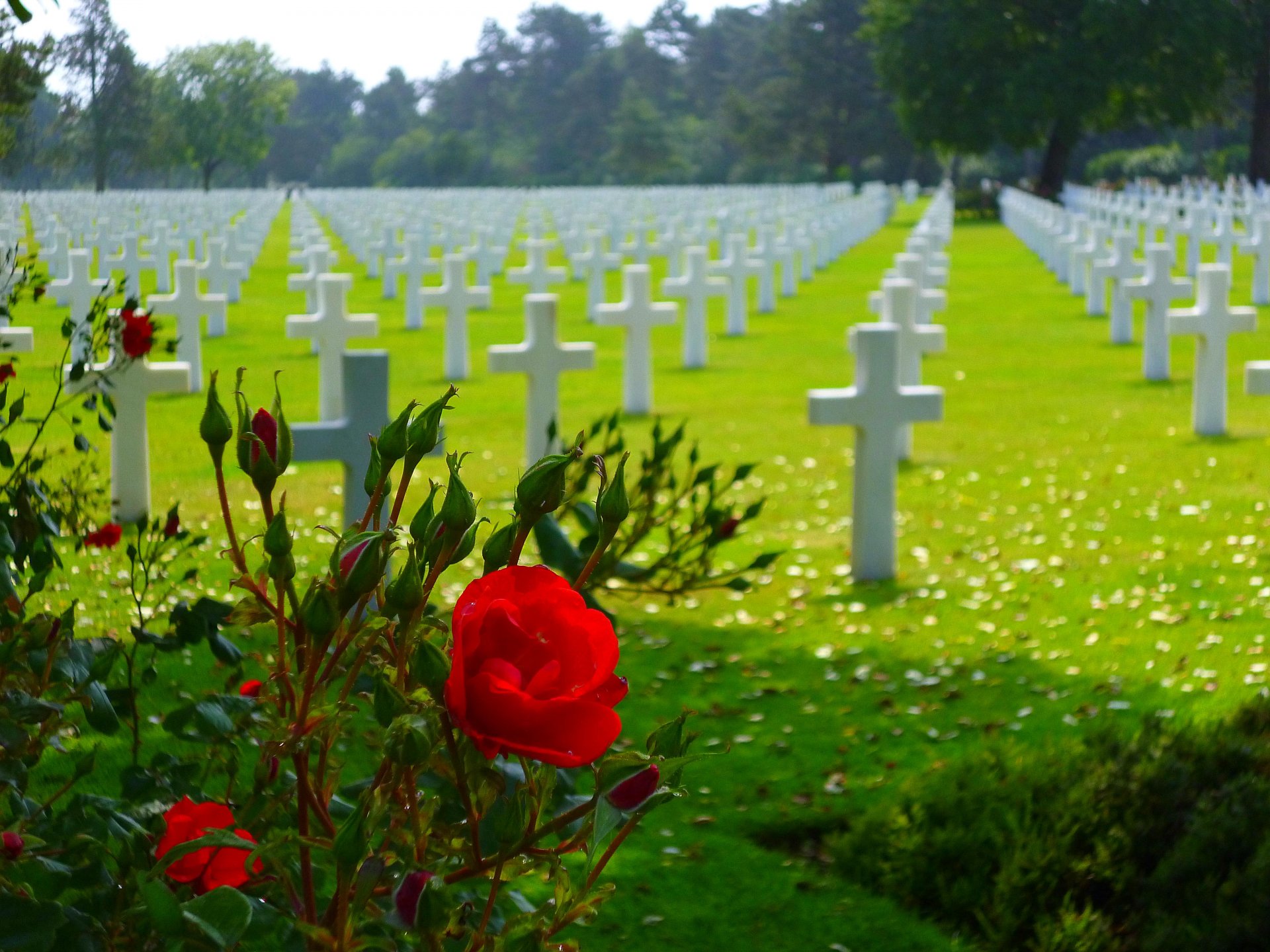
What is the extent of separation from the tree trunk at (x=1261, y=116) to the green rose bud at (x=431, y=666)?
9129mm

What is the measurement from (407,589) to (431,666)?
0.23 ft

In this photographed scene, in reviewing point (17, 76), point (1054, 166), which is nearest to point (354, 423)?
point (17, 76)

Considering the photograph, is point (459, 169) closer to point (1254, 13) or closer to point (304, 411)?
point (304, 411)

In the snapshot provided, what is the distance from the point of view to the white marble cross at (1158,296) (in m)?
12.3

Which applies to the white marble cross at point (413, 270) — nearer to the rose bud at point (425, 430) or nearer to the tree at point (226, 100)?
the tree at point (226, 100)

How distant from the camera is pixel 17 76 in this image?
10.6 ft

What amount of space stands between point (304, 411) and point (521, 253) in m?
16.8

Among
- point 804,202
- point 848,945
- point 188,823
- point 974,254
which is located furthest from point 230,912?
point 804,202

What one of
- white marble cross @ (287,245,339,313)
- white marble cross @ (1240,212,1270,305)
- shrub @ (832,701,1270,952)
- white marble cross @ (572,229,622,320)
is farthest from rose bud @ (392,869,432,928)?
white marble cross @ (1240,212,1270,305)

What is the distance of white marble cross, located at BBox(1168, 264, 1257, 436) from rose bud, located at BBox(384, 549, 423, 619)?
352 inches

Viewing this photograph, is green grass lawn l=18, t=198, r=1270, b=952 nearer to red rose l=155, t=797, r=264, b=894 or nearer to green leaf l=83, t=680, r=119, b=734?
red rose l=155, t=797, r=264, b=894

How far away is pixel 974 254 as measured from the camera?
29094 millimetres

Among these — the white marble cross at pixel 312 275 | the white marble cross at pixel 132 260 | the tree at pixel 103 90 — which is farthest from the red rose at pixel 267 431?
the white marble cross at pixel 312 275

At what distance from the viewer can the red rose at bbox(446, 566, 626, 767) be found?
3.26 feet
